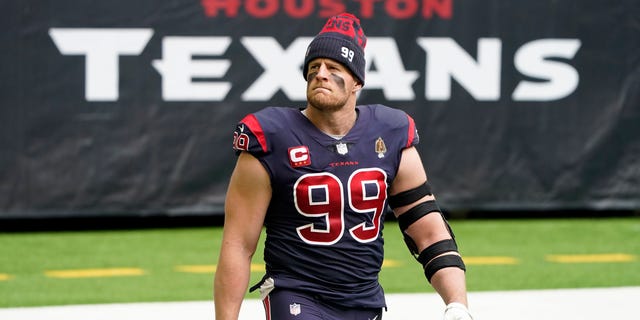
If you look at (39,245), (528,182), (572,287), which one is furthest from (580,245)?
(39,245)

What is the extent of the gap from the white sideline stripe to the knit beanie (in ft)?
9.29

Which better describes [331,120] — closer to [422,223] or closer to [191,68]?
[422,223]

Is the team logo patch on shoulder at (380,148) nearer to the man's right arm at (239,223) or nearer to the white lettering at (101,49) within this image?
the man's right arm at (239,223)

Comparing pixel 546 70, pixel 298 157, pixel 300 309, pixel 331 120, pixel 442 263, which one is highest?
pixel 331 120

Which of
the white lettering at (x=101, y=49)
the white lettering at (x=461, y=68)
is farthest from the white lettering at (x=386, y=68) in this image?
the white lettering at (x=101, y=49)

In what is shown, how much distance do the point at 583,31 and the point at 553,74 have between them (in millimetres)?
467

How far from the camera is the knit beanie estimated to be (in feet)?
14.0

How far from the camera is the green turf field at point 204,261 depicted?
8133mm

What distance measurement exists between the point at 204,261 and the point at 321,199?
5.20m

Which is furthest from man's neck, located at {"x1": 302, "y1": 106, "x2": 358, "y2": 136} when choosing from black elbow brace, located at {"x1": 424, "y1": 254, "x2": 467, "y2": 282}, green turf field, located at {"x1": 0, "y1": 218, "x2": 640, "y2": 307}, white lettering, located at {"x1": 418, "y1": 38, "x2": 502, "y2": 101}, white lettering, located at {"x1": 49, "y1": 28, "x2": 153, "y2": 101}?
white lettering, located at {"x1": 418, "y1": 38, "x2": 502, "y2": 101}

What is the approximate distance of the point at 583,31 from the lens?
36.3 ft

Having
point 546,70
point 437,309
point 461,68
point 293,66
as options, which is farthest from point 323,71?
point 546,70

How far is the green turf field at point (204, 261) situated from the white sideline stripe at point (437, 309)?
520 millimetres

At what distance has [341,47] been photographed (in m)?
4.27
